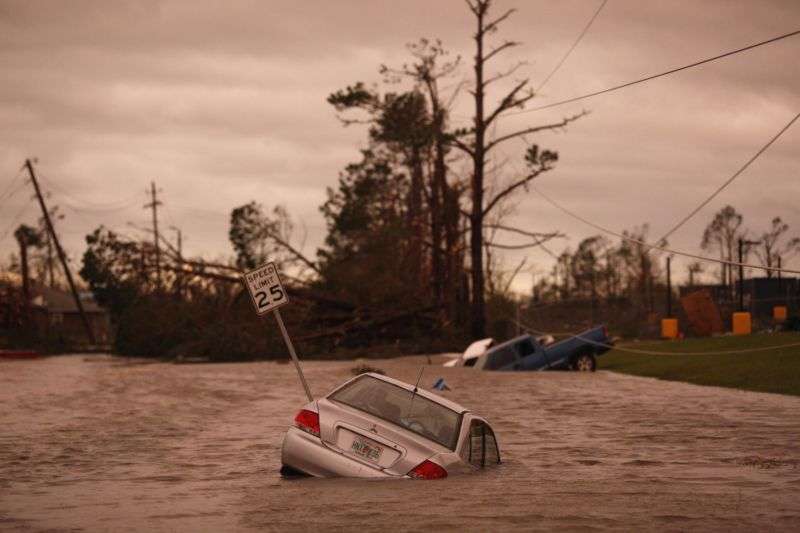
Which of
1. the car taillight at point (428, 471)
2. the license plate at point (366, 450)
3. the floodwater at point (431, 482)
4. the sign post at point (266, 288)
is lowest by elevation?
the floodwater at point (431, 482)

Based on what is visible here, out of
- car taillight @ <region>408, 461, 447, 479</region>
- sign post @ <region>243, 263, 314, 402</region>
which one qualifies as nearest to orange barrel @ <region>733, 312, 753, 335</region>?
sign post @ <region>243, 263, 314, 402</region>

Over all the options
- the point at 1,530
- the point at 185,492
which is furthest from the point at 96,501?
the point at 1,530

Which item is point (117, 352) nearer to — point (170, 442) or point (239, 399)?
point (239, 399)

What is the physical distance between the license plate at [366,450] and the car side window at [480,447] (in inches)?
39.2

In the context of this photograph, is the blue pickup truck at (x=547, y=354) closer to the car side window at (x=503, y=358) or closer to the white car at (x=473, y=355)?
the car side window at (x=503, y=358)

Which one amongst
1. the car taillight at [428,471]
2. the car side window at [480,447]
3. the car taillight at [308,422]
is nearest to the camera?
the car taillight at [428,471]

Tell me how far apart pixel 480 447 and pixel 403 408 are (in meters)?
1.20

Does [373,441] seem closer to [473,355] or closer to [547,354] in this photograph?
[547,354]

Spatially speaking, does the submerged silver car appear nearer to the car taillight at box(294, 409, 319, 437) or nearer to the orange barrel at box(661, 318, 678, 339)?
the car taillight at box(294, 409, 319, 437)

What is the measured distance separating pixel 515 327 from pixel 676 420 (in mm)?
32893

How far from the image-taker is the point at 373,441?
11.7 metres

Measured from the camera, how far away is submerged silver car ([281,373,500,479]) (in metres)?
11.6

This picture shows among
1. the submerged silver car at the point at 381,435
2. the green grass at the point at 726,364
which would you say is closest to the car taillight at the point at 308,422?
the submerged silver car at the point at 381,435

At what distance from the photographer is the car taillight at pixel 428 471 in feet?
37.6
